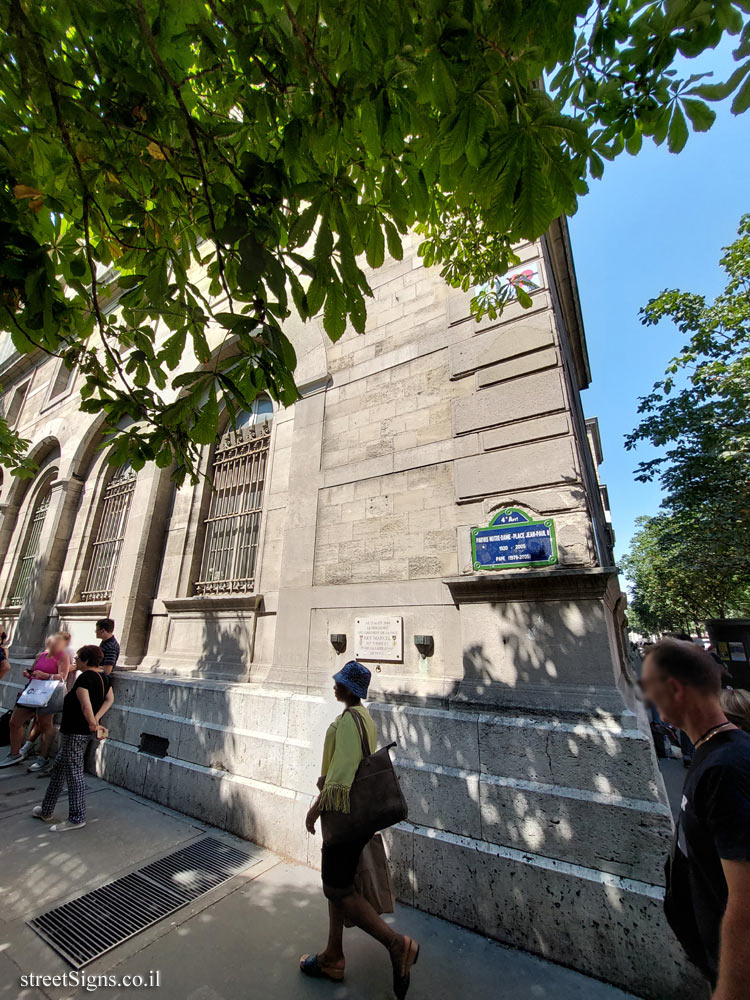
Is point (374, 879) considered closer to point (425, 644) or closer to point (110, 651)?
point (425, 644)

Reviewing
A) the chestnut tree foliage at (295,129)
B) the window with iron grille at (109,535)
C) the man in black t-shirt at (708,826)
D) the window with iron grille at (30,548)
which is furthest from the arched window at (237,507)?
the window with iron grille at (30,548)

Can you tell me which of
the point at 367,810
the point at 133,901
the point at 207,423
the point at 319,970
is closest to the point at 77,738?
the point at 133,901

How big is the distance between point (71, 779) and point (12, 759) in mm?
3549

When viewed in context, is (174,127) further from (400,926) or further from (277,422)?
(400,926)

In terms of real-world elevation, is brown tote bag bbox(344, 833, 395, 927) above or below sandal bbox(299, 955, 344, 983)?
A: above

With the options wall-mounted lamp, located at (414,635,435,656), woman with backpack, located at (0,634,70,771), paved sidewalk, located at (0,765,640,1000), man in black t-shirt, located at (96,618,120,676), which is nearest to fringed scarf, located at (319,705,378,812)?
paved sidewalk, located at (0,765,640,1000)

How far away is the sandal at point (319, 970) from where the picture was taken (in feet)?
8.97

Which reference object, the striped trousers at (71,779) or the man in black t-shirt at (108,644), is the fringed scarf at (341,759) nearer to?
the striped trousers at (71,779)

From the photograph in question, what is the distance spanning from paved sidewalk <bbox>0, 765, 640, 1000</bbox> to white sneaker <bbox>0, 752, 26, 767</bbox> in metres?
3.55

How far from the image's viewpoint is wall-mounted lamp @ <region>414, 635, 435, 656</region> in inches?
172

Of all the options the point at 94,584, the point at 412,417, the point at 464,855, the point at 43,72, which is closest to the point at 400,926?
the point at 464,855

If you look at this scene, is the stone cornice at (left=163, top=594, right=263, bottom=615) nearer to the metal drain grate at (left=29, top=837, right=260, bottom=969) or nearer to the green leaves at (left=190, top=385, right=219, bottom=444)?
the metal drain grate at (left=29, top=837, right=260, bottom=969)

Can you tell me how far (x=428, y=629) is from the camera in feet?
14.8

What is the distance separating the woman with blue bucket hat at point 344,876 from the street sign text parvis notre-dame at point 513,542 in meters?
1.97
